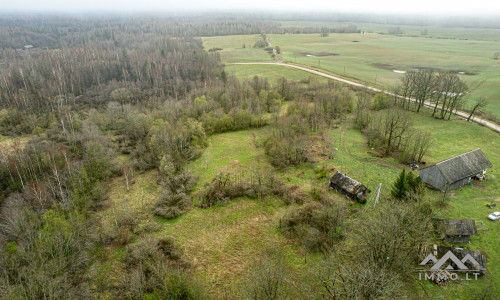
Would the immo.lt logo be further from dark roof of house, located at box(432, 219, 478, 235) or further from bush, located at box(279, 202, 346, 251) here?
bush, located at box(279, 202, 346, 251)

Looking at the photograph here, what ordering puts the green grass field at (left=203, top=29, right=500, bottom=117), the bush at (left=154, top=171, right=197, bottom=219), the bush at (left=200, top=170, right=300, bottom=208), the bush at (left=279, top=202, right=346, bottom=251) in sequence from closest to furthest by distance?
the bush at (left=279, top=202, right=346, bottom=251) < the bush at (left=154, top=171, right=197, bottom=219) < the bush at (left=200, top=170, right=300, bottom=208) < the green grass field at (left=203, top=29, right=500, bottom=117)

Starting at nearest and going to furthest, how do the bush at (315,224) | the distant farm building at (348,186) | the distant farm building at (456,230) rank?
the distant farm building at (456,230) < the bush at (315,224) < the distant farm building at (348,186)

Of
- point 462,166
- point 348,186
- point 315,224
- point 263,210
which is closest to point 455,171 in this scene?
point 462,166

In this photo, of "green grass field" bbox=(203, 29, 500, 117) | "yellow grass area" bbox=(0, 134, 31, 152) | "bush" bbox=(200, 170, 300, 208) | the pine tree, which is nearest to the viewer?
the pine tree

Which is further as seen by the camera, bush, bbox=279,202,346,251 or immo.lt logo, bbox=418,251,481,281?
bush, bbox=279,202,346,251

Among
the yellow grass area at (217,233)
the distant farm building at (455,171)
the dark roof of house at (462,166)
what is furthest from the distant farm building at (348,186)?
the dark roof of house at (462,166)

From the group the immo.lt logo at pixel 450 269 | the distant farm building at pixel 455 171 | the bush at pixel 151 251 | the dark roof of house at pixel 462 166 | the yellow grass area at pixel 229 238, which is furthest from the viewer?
the dark roof of house at pixel 462 166

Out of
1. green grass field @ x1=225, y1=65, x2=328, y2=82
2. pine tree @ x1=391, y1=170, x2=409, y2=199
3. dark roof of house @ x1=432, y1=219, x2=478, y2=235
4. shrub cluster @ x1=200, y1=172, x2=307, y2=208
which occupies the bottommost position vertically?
shrub cluster @ x1=200, y1=172, x2=307, y2=208

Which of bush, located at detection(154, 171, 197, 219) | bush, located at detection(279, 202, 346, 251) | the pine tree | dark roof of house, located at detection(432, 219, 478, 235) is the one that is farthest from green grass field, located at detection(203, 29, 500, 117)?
bush, located at detection(154, 171, 197, 219)

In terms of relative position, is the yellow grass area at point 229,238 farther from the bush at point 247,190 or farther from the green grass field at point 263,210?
the bush at point 247,190
